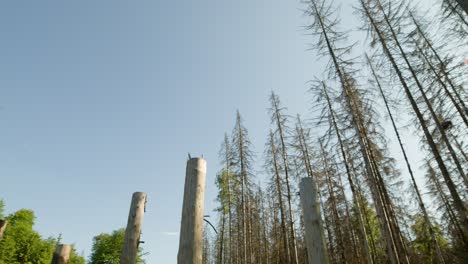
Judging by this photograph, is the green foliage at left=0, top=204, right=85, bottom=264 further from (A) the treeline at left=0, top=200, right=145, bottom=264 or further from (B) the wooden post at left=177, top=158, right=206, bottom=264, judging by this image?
(B) the wooden post at left=177, top=158, right=206, bottom=264

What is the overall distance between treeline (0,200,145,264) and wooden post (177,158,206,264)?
25047mm

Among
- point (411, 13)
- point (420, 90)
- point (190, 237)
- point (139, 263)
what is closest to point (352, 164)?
point (420, 90)

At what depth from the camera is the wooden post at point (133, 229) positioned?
4961 mm

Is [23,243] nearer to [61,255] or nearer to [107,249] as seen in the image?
[107,249]

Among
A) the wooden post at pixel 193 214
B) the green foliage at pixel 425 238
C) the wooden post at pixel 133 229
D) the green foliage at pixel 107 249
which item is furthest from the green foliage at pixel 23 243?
the green foliage at pixel 425 238

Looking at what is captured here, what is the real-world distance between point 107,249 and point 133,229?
3154 cm

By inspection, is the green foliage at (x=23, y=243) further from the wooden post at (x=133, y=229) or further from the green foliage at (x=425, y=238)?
the green foliage at (x=425, y=238)

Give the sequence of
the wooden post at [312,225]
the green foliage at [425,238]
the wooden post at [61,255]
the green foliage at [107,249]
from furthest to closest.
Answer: the green foliage at [107,249] < the green foliage at [425,238] < the wooden post at [61,255] < the wooden post at [312,225]

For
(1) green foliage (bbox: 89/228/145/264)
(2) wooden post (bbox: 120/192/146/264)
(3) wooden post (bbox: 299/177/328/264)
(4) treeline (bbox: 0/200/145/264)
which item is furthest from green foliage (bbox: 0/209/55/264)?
(3) wooden post (bbox: 299/177/328/264)

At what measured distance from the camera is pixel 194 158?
3.34 m

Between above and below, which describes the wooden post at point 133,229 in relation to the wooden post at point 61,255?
above

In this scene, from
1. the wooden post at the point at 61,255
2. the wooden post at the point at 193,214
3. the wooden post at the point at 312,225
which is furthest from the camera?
the wooden post at the point at 61,255

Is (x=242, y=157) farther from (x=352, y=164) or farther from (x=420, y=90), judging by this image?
(x=420, y=90)

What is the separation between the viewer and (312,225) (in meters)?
3.47
